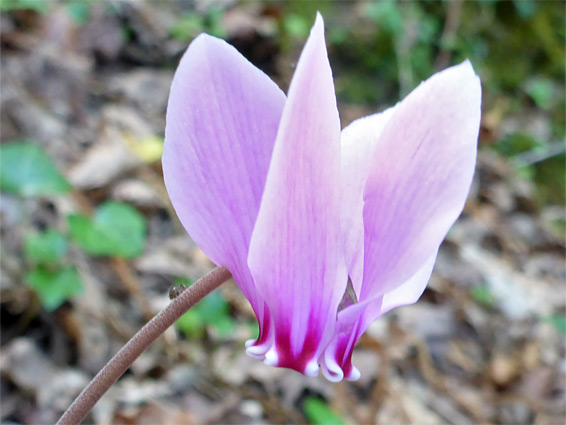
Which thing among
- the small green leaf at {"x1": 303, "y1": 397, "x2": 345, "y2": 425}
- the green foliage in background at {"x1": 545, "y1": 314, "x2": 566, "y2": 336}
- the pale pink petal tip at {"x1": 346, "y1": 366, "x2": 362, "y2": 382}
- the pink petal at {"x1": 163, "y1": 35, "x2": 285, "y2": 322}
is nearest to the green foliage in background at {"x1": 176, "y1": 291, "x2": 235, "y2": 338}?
the small green leaf at {"x1": 303, "y1": 397, "x2": 345, "y2": 425}

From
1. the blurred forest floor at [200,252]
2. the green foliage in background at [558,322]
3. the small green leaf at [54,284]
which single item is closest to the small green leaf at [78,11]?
the blurred forest floor at [200,252]

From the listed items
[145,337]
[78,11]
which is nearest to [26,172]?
[145,337]

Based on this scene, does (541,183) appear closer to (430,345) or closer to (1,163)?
(430,345)

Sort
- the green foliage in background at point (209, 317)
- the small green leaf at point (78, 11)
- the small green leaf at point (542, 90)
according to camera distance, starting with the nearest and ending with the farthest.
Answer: the green foliage in background at point (209, 317), the small green leaf at point (78, 11), the small green leaf at point (542, 90)

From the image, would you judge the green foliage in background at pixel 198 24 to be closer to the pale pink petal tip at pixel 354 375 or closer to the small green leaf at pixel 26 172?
the small green leaf at pixel 26 172

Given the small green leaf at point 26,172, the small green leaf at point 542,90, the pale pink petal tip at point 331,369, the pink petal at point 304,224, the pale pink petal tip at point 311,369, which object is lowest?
the small green leaf at point 542,90

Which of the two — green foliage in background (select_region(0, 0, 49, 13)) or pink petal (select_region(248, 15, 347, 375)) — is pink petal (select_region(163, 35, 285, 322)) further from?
green foliage in background (select_region(0, 0, 49, 13))

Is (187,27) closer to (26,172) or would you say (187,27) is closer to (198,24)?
(198,24)
